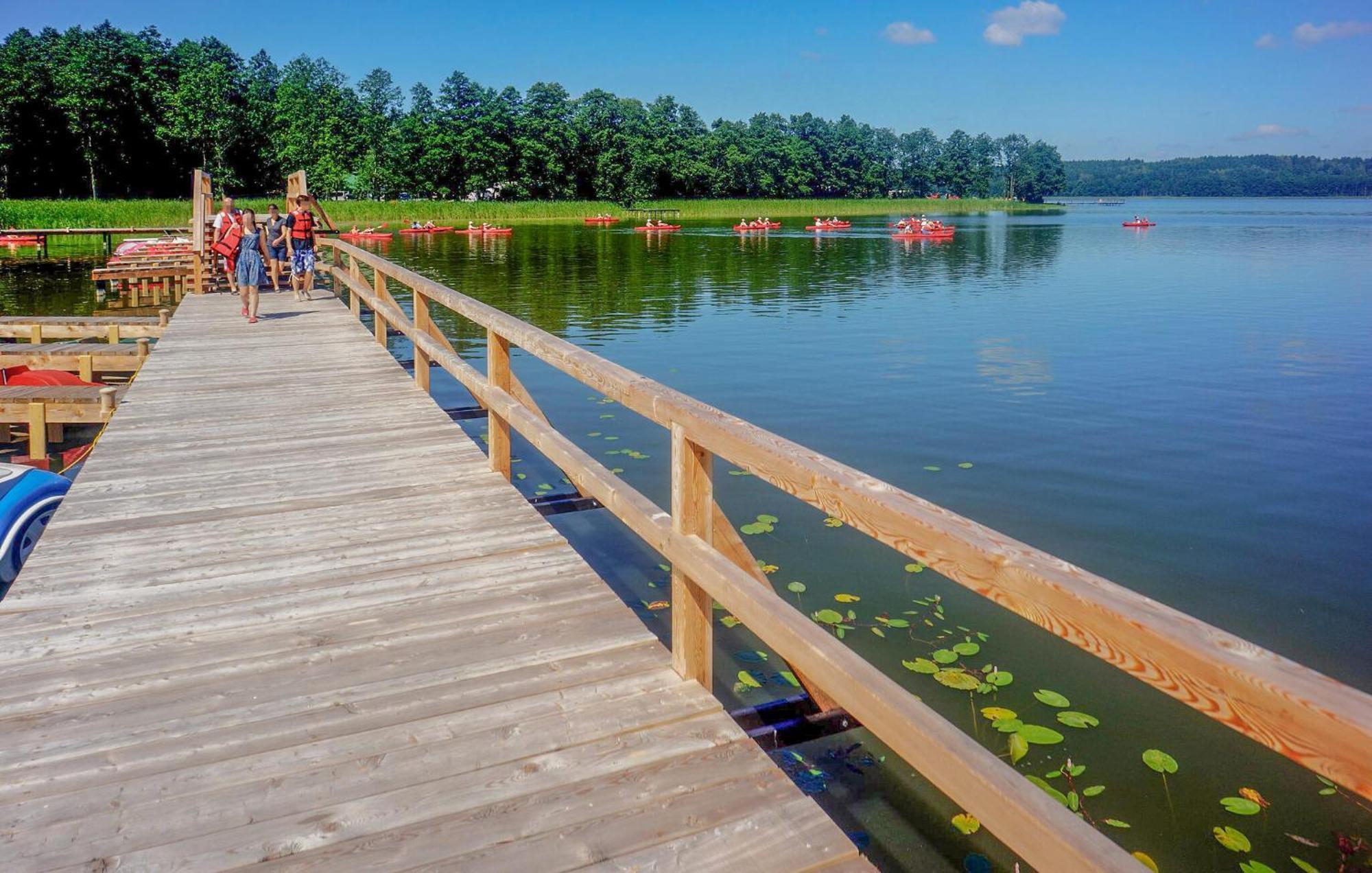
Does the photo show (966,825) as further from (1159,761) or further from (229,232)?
(229,232)

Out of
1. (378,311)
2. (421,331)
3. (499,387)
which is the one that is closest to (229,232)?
(378,311)

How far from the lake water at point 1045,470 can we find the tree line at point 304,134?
55.8 metres

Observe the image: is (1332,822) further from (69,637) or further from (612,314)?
(612,314)

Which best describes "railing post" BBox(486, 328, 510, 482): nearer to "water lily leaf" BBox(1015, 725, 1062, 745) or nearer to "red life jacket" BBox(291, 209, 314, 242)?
"water lily leaf" BBox(1015, 725, 1062, 745)

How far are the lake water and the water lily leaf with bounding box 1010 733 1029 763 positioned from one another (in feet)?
0.49

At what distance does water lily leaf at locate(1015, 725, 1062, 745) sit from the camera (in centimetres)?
529

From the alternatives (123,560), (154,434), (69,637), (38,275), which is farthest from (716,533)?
(38,275)

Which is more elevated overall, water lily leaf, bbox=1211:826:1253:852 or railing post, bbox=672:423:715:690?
railing post, bbox=672:423:715:690

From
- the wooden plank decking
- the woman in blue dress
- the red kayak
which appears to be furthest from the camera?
the red kayak

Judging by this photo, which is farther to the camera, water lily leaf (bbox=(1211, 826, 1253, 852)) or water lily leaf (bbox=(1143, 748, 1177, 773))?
water lily leaf (bbox=(1143, 748, 1177, 773))

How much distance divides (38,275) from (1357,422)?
36.7 meters

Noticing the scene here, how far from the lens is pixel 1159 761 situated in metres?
5.16

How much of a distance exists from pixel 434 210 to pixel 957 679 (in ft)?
242

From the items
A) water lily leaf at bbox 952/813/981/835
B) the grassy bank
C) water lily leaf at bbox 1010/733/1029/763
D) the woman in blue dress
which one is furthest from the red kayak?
water lily leaf at bbox 952/813/981/835
